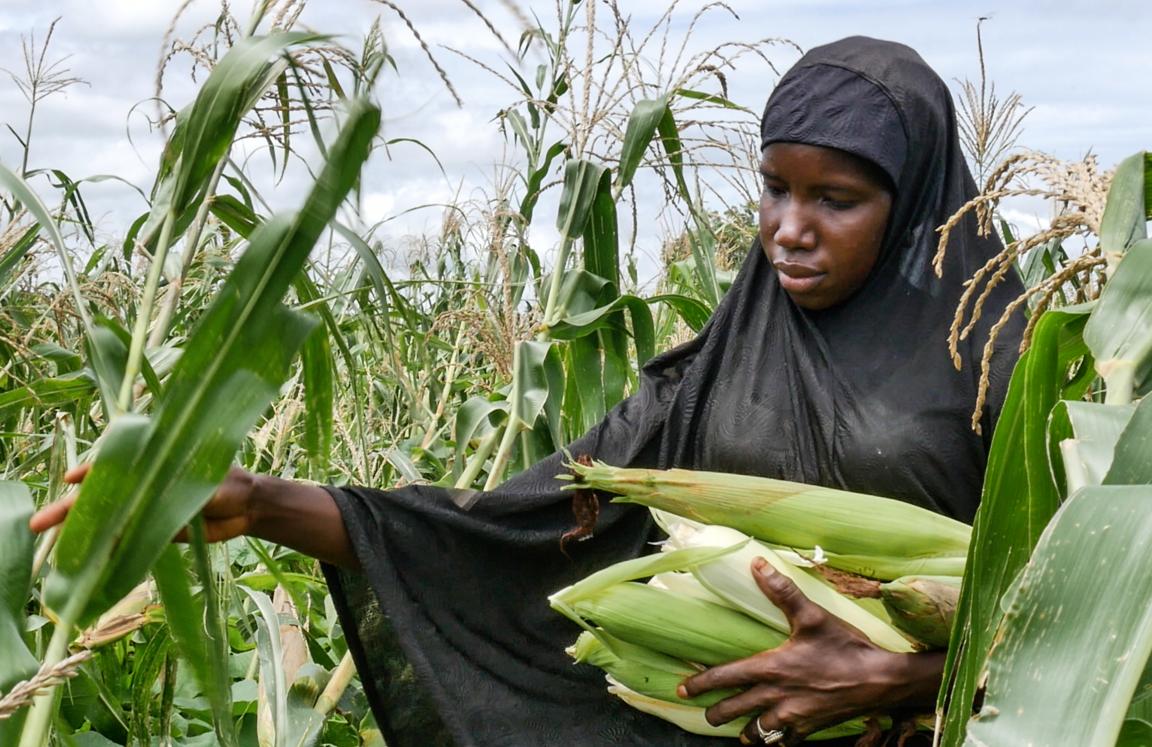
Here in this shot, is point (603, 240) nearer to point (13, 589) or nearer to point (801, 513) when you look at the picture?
point (801, 513)

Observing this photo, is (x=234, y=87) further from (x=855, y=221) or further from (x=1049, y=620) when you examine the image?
(x=855, y=221)

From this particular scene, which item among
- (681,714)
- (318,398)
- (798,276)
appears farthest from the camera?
(798,276)

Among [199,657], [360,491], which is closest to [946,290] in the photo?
[360,491]

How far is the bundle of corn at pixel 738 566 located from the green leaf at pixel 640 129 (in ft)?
3.36

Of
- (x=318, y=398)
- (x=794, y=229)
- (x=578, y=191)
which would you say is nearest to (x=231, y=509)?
(x=318, y=398)

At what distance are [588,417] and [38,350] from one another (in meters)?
1.13

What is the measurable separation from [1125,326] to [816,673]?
0.64m

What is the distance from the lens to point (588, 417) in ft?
9.22

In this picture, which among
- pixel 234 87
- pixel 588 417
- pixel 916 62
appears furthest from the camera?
pixel 588 417

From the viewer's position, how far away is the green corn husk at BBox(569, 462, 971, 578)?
5.52ft

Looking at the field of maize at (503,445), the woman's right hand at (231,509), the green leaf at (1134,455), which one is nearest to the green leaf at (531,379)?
the field of maize at (503,445)

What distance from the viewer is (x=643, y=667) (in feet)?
5.75

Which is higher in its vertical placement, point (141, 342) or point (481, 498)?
point (141, 342)

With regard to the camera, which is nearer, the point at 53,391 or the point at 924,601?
the point at 924,601
